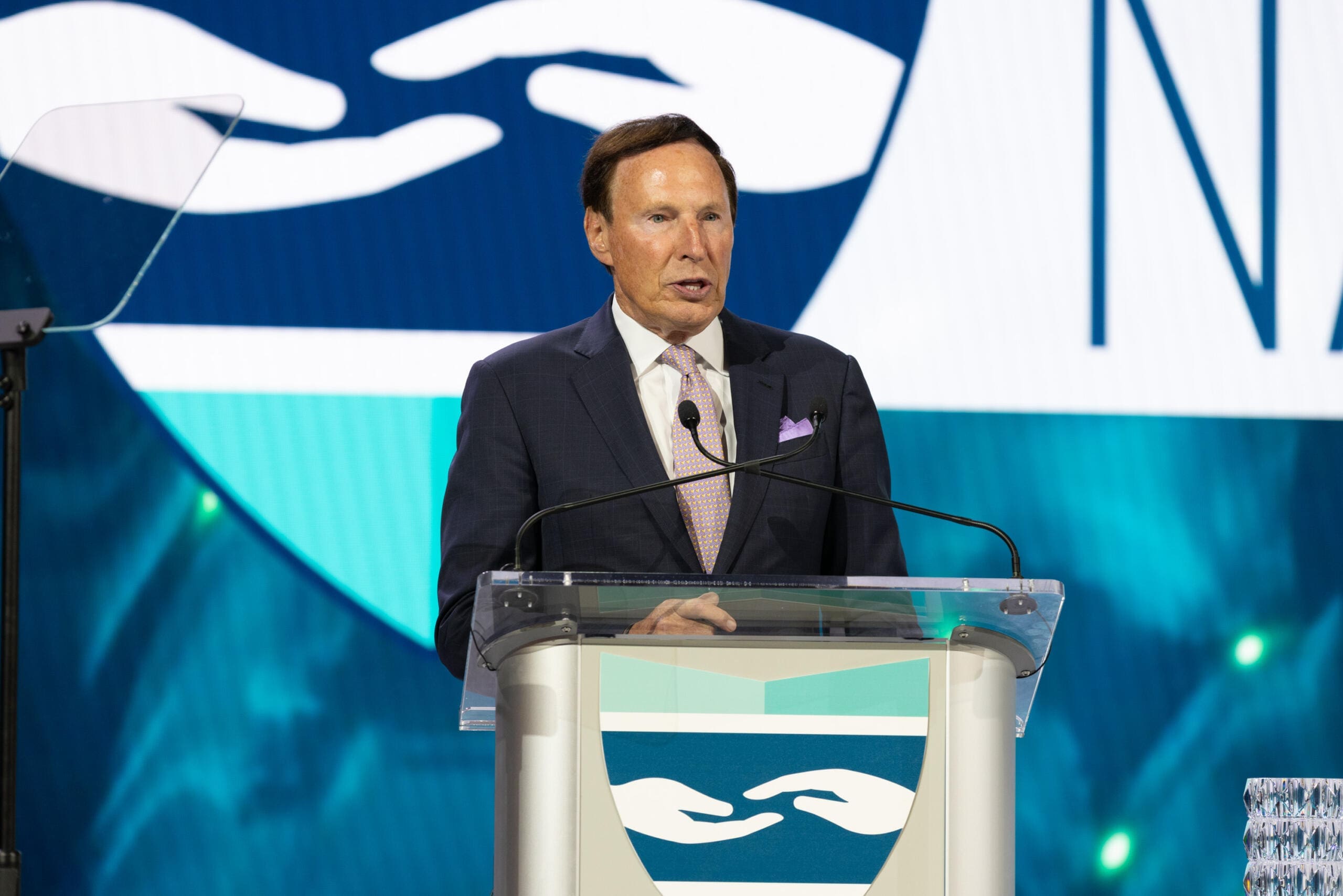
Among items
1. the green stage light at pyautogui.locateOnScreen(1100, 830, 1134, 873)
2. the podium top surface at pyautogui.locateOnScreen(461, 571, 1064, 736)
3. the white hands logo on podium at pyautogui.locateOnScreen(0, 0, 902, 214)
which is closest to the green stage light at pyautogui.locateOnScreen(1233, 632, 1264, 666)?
the green stage light at pyautogui.locateOnScreen(1100, 830, 1134, 873)

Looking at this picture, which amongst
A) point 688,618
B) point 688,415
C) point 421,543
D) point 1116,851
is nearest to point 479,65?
point 421,543

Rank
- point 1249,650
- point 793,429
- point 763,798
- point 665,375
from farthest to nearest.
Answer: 1. point 1249,650
2. point 665,375
3. point 793,429
4. point 763,798

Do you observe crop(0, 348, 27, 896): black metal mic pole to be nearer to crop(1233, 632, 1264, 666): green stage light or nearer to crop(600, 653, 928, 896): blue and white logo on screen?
crop(600, 653, 928, 896): blue and white logo on screen

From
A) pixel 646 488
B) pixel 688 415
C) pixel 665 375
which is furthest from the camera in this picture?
pixel 665 375

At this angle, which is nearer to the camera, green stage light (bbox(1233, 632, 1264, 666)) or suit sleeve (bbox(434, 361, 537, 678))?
suit sleeve (bbox(434, 361, 537, 678))

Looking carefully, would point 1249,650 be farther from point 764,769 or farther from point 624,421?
point 764,769

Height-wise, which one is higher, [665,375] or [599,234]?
[599,234]

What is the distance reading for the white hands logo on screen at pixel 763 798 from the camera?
4.65 feet

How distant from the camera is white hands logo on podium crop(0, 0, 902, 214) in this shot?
10.5ft

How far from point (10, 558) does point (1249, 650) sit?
2581mm

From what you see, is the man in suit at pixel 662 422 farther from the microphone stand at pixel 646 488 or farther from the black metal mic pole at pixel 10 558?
the black metal mic pole at pixel 10 558

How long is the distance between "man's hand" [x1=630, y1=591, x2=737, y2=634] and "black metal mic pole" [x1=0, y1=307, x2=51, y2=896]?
738 mm

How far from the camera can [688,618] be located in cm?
146

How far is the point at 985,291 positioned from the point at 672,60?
852mm
